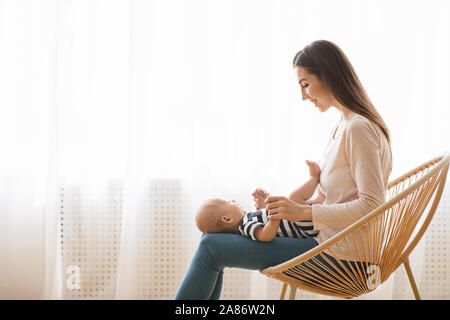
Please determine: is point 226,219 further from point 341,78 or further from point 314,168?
point 341,78

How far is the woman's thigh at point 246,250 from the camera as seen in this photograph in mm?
1335

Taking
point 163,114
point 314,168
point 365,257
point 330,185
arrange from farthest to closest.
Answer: point 163,114, point 314,168, point 330,185, point 365,257

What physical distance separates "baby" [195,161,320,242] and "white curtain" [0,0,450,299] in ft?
1.88

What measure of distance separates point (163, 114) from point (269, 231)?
963 millimetres

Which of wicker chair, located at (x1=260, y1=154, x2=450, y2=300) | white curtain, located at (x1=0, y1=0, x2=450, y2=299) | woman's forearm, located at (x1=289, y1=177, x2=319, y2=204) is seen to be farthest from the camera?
white curtain, located at (x1=0, y1=0, x2=450, y2=299)

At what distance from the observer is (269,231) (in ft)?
4.44

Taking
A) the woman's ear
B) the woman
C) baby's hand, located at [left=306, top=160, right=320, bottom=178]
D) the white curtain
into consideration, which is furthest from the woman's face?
the white curtain

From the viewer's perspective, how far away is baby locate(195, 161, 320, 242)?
137 centimetres

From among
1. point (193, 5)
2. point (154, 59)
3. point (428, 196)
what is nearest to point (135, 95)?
point (154, 59)

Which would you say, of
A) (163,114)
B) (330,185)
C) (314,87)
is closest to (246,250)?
(330,185)

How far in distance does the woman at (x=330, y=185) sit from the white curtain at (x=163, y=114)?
0.67 m

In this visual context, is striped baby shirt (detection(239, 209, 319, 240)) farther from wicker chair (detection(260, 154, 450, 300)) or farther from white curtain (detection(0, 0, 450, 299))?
white curtain (detection(0, 0, 450, 299))
